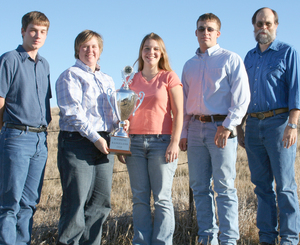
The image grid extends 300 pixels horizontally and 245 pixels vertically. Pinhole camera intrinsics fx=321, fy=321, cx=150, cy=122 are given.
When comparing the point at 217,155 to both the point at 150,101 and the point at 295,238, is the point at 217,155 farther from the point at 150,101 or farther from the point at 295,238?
the point at 295,238

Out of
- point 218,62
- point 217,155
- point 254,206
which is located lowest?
point 254,206

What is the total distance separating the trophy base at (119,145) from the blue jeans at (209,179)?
0.80 metres

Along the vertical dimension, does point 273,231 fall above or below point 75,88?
below

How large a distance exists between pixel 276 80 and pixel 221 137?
98cm

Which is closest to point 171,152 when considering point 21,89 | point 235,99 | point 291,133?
point 235,99

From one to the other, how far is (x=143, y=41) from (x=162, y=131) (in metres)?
0.97

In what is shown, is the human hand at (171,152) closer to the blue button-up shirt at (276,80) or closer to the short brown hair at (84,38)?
the blue button-up shirt at (276,80)

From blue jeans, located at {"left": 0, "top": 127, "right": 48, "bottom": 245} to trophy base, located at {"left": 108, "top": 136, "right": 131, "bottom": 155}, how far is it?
0.75 meters

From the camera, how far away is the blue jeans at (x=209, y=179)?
3.20 m

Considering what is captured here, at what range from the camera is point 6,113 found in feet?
9.88

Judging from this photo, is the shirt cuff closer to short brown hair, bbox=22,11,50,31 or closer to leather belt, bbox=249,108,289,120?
short brown hair, bbox=22,11,50,31

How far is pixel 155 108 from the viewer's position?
3.14 meters

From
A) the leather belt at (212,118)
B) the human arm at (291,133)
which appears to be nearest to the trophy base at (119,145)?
the leather belt at (212,118)

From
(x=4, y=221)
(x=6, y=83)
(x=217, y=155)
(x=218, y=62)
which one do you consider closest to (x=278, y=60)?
(x=218, y=62)
